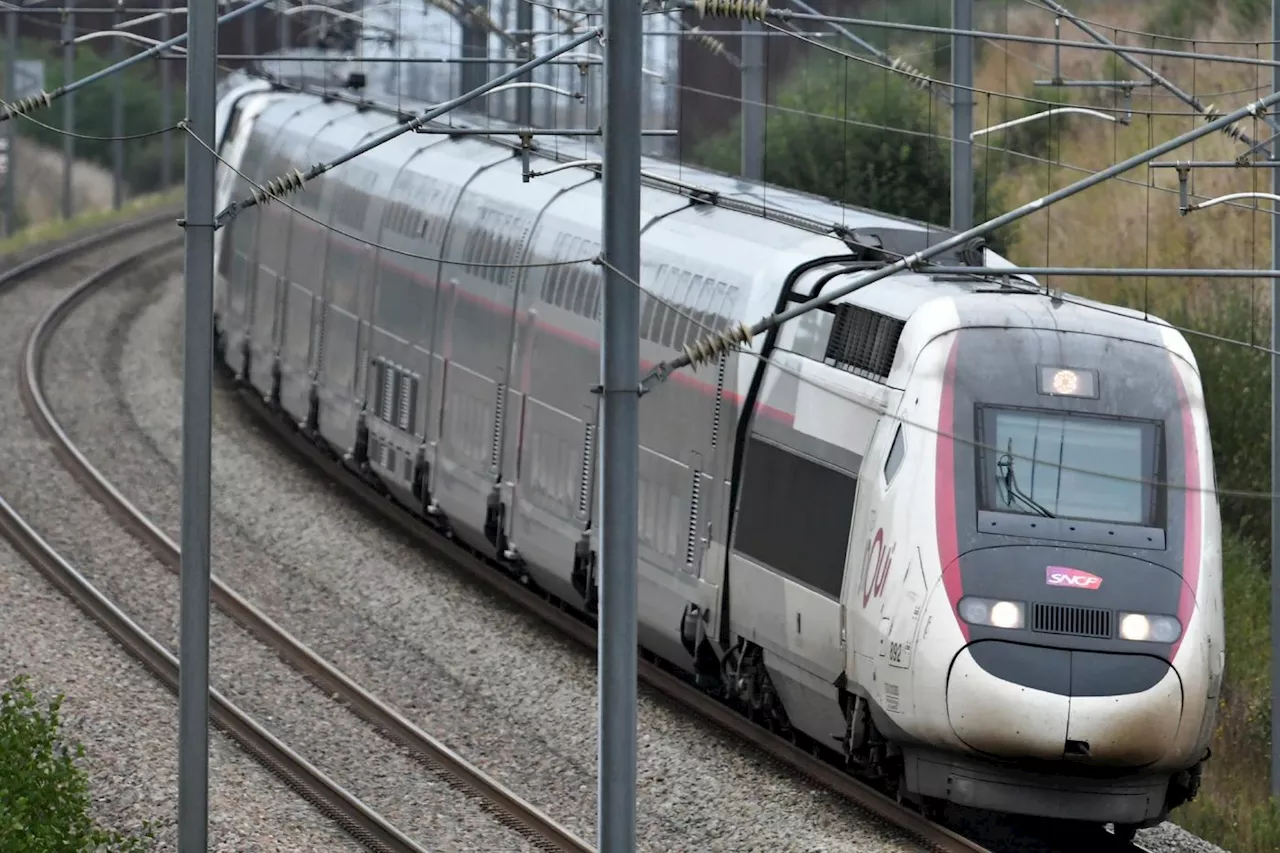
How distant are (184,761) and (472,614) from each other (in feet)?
26.0

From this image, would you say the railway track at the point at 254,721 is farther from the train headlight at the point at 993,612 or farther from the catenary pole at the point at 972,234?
the catenary pole at the point at 972,234

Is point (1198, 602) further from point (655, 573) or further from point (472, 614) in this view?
point (472, 614)

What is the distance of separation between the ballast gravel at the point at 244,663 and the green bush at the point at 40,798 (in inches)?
87.9

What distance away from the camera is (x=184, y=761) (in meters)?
12.8

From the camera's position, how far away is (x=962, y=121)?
1712 centimetres

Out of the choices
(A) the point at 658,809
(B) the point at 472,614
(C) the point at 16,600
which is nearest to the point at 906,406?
(A) the point at 658,809

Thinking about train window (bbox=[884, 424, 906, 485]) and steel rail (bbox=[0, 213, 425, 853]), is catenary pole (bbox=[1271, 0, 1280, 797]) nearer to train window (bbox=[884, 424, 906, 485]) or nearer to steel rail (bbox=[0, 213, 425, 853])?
train window (bbox=[884, 424, 906, 485])

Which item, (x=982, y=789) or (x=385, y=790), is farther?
(x=385, y=790)

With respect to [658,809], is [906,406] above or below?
above

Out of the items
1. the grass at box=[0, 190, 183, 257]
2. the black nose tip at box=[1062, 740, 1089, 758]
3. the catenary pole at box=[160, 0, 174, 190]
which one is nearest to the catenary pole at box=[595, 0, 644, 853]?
the black nose tip at box=[1062, 740, 1089, 758]

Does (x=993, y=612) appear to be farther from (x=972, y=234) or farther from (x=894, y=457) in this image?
(x=972, y=234)

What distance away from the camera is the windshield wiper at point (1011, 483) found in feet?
42.3

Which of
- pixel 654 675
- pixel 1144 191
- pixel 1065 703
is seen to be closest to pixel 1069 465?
pixel 1065 703

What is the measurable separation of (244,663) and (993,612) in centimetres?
803
